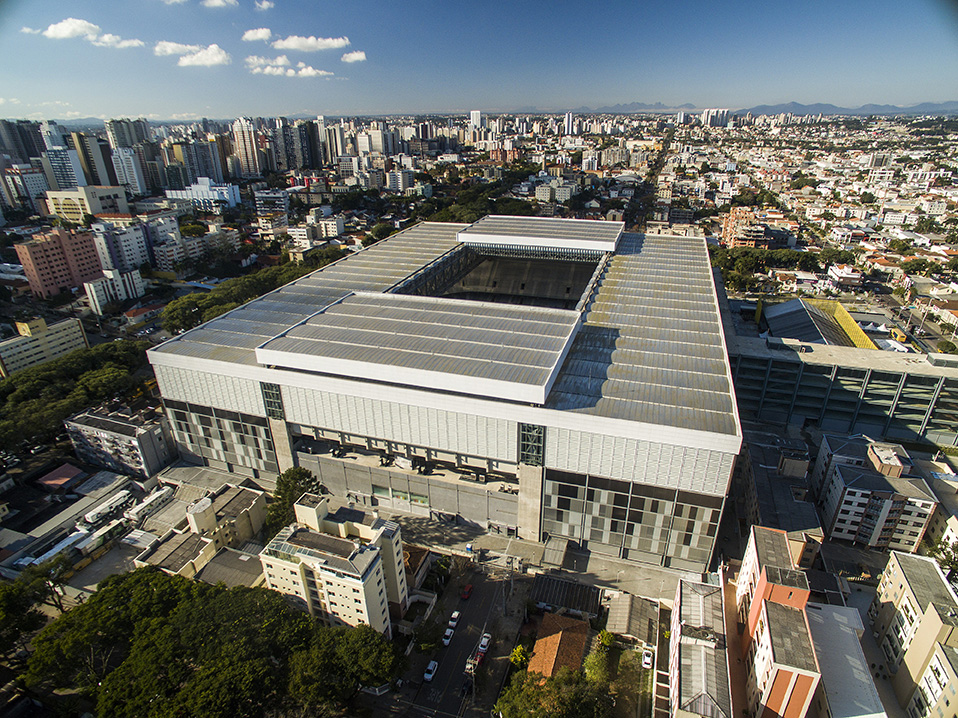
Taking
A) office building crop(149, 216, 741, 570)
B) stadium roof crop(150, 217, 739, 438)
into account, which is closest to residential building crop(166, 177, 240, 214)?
stadium roof crop(150, 217, 739, 438)

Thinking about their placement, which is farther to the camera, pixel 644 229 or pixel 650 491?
pixel 644 229

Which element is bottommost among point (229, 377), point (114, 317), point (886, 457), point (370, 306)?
point (114, 317)

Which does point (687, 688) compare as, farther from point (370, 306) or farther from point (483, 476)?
point (370, 306)

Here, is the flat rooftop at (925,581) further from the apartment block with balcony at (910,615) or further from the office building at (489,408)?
the office building at (489,408)

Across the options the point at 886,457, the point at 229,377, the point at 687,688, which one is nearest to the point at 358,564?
the point at 687,688

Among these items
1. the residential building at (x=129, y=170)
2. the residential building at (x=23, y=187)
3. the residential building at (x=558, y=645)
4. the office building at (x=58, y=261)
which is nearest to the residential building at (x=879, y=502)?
the residential building at (x=558, y=645)

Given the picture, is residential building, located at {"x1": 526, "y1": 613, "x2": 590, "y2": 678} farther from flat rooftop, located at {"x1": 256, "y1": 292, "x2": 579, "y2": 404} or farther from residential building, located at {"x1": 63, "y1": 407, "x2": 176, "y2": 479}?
residential building, located at {"x1": 63, "y1": 407, "x2": 176, "y2": 479}

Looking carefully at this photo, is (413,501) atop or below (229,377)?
below
